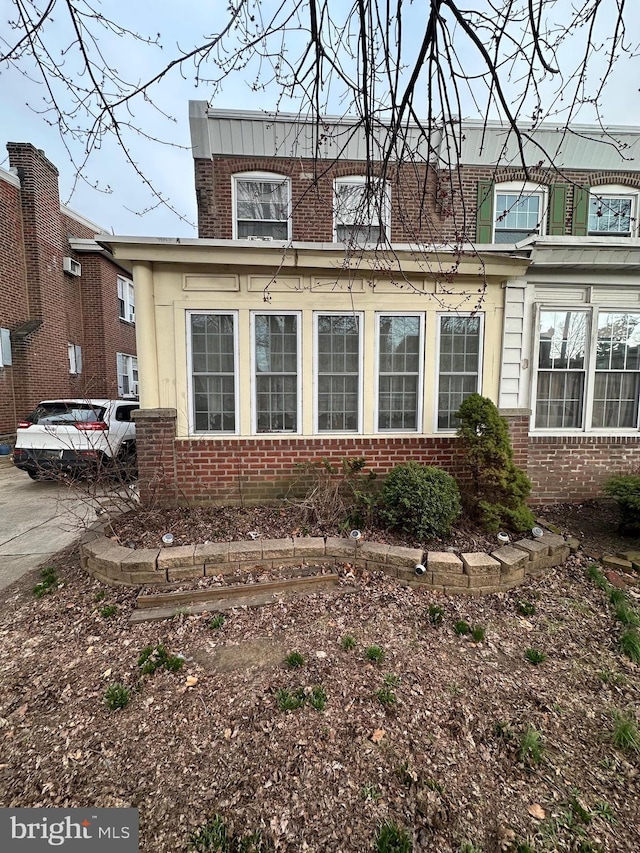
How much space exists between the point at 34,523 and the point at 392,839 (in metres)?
5.88

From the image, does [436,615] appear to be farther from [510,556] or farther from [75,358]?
[75,358]

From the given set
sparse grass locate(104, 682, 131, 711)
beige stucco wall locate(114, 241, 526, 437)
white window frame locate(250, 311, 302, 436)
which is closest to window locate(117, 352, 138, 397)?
beige stucco wall locate(114, 241, 526, 437)

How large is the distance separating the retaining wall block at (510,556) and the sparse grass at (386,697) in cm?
177

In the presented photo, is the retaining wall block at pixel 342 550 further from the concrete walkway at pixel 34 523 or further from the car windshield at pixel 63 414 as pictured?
the car windshield at pixel 63 414

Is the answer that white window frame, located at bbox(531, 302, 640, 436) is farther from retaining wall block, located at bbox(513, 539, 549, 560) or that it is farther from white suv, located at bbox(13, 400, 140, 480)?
white suv, located at bbox(13, 400, 140, 480)

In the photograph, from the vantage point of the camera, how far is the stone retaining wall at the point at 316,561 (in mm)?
3367

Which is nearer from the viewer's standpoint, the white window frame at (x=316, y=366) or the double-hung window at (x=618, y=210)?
the white window frame at (x=316, y=366)

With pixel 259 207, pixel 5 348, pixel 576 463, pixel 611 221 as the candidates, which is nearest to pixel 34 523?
pixel 259 207

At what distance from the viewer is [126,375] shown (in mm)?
15094

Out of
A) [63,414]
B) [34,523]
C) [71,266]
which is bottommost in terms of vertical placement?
[34,523]

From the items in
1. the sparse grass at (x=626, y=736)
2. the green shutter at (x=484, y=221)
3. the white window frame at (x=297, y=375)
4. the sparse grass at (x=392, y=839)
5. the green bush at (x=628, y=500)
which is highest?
the green shutter at (x=484, y=221)

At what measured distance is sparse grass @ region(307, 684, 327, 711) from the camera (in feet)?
7.12

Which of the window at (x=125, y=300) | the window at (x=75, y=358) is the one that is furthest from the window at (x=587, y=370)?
the window at (x=125, y=300)

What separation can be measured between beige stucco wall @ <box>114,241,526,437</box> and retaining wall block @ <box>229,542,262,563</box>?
1.68 meters
